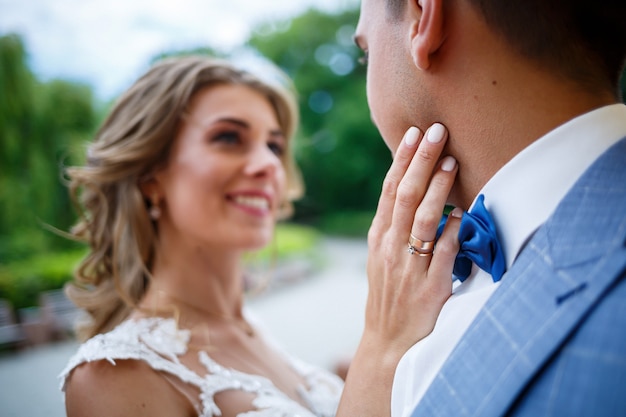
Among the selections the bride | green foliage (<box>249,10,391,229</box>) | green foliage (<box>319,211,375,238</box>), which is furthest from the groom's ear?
green foliage (<box>319,211,375,238</box>)

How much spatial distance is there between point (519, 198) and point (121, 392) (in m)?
1.32

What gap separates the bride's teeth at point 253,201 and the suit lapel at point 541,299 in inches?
53.1

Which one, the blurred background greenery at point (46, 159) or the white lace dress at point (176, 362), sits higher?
the white lace dress at point (176, 362)

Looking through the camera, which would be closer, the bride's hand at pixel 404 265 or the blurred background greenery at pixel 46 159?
the bride's hand at pixel 404 265

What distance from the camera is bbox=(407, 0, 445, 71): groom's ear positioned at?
99cm

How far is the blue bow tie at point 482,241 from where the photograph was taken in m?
0.94

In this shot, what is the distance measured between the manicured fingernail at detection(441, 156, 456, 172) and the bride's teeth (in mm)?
1168

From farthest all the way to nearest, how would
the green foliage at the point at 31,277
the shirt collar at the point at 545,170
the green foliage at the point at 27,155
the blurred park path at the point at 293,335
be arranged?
the green foliage at the point at 27,155 < the green foliage at the point at 31,277 < the blurred park path at the point at 293,335 < the shirt collar at the point at 545,170

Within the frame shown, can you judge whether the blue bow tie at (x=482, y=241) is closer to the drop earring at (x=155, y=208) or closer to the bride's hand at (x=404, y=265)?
the bride's hand at (x=404, y=265)

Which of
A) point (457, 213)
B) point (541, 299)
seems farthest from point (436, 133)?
point (541, 299)

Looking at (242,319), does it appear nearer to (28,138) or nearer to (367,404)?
(367,404)

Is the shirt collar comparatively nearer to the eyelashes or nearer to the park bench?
the eyelashes

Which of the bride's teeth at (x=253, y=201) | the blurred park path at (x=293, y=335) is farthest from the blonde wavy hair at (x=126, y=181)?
the blurred park path at (x=293, y=335)

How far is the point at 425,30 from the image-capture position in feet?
3.29
